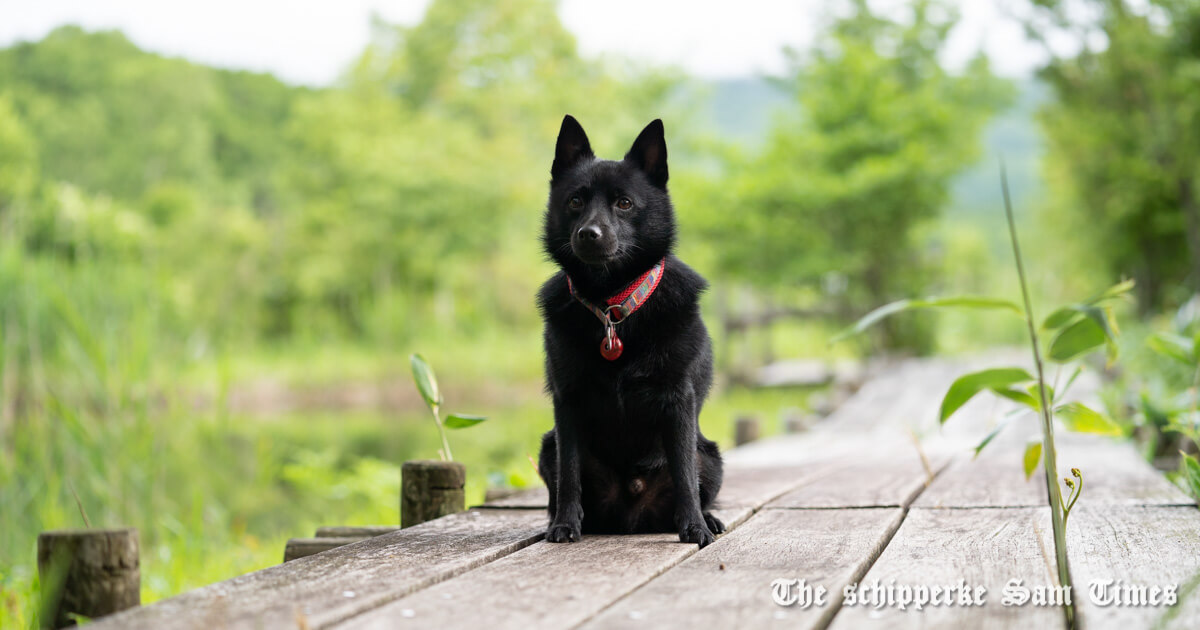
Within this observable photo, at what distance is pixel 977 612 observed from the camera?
1.45m

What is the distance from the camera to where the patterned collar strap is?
7.30ft

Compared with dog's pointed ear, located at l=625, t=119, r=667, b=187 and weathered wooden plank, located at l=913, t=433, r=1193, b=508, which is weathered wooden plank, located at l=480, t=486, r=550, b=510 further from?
weathered wooden plank, located at l=913, t=433, r=1193, b=508

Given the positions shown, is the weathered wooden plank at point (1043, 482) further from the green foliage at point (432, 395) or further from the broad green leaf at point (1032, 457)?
the green foliage at point (432, 395)

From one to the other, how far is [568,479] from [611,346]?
0.35 meters

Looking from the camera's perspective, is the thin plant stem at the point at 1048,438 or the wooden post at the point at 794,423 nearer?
the thin plant stem at the point at 1048,438

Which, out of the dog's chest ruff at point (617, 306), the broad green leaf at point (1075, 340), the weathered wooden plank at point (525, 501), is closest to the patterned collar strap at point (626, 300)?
the dog's chest ruff at point (617, 306)

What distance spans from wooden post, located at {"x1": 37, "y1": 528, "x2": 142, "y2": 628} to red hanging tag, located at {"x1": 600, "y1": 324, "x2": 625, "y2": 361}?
1104 mm

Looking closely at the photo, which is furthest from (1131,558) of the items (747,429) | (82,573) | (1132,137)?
(1132,137)

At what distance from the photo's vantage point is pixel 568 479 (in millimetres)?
2217

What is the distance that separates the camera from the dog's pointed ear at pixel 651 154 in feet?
7.79

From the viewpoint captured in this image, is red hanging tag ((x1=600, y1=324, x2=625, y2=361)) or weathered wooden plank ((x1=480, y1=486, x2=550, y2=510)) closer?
red hanging tag ((x1=600, y1=324, x2=625, y2=361))

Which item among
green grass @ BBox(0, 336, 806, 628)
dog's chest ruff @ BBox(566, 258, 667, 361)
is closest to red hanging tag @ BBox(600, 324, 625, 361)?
dog's chest ruff @ BBox(566, 258, 667, 361)

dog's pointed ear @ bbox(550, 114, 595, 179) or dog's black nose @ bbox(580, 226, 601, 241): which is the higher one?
dog's pointed ear @ bbox(550, 114, 595, 179)

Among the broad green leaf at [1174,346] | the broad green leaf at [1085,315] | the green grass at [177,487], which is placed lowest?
the green grass at [177,487]
